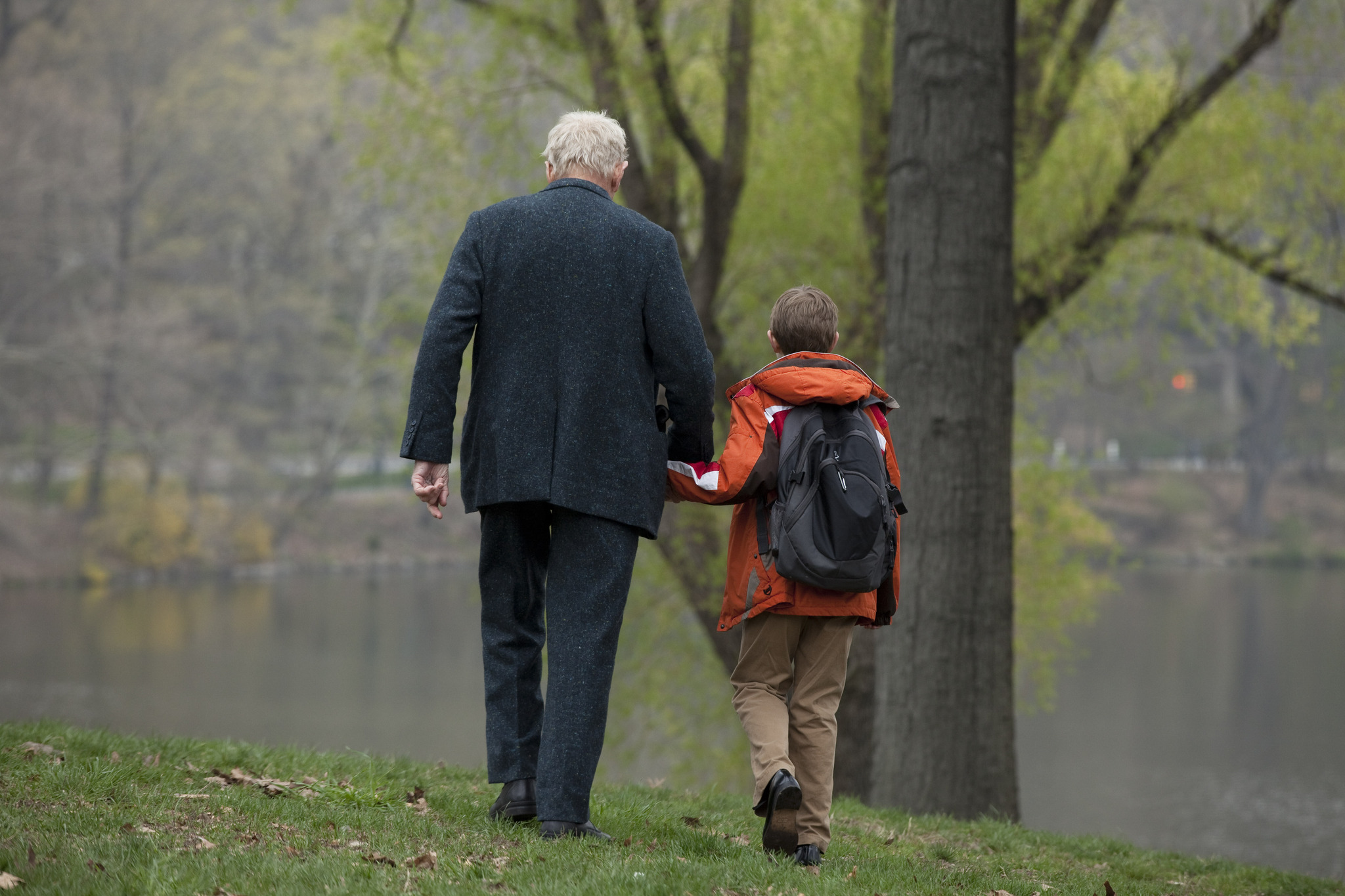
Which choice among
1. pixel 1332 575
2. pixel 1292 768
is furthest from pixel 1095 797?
pixel 1332 575

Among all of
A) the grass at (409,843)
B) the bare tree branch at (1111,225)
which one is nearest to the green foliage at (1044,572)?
the bare tree branch at (1111,225)

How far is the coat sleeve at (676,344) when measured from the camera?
346 cm

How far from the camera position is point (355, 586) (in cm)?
3228

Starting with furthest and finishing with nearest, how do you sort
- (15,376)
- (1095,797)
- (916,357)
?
(15,376), (1095,797), (916,357)

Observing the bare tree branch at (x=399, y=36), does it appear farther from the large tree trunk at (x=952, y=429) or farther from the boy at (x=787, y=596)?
the boy at (x=787, y=596)

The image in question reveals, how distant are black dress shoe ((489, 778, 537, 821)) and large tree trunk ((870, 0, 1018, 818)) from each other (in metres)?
3.06

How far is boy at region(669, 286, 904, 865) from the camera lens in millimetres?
3416

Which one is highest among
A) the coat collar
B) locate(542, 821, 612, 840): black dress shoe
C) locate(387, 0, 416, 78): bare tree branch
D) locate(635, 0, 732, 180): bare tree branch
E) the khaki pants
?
locate(387, 0, 416, 78): bare tree branch

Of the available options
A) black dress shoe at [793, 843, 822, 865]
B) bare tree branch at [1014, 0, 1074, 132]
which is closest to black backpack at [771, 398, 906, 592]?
black dress shoe at [793, 843, 822, 865]

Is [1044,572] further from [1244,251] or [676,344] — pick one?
[676,344]

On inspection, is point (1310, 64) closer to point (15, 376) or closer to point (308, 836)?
point (308, 836)

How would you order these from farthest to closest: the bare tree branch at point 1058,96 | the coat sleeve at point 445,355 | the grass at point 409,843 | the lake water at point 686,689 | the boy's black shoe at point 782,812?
the lake water at point 686,689 < the bare tree branch at point 1058,96 < the coat sleeve at point 445,355 < the boy's black shoe at point 782,812 < the grass at point 409,843

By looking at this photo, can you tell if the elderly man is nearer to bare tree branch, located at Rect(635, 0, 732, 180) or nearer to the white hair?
the white hair

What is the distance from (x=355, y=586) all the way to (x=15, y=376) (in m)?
9.69
